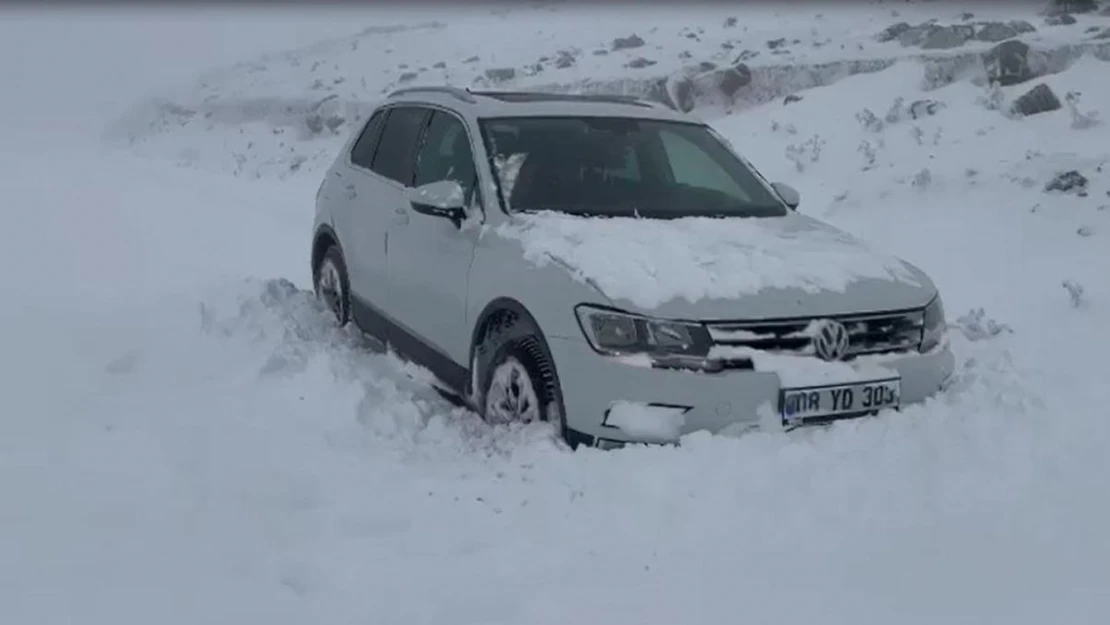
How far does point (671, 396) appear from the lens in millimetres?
4434

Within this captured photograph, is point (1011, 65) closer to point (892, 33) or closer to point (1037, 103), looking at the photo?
point (1037, 103)

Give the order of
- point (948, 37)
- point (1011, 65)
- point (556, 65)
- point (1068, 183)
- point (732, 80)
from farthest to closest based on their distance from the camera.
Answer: point (556, 65)
point (948, 37)
point (732, 80)
point (1011, 65)
point (1068, 183)

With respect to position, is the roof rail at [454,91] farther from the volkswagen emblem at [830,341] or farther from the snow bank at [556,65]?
the snow bank at [556,65]

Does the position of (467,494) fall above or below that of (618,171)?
below

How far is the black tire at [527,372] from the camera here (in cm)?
470

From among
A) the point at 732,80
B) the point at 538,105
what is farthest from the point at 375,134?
the point at 732,80

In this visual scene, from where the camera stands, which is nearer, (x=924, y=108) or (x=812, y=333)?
(x=812, y=333)

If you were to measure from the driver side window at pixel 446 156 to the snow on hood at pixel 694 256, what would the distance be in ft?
2.04

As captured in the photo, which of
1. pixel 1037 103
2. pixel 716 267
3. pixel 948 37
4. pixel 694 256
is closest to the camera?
pixel 716 267

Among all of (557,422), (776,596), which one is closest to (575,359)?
(557,422)

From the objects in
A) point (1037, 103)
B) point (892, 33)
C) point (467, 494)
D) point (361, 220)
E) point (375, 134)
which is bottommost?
point (892, 33)

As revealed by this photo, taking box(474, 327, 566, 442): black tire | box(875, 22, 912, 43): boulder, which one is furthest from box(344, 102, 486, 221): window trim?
box(875, 22, 912, 43): boulder

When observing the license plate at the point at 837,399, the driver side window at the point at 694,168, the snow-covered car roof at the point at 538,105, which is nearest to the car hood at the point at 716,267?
the license plate at the point at 837,399

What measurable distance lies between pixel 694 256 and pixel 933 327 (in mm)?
1071
